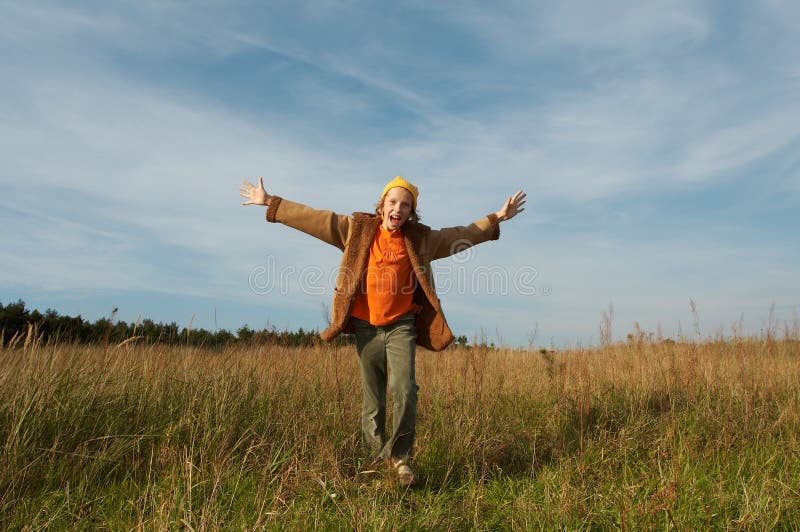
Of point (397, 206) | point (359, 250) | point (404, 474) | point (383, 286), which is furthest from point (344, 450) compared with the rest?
point (397, 206)

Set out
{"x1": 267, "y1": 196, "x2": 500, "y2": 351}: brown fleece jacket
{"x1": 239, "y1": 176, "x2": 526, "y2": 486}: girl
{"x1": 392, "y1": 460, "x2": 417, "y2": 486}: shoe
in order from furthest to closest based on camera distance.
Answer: {"x1": 267, "y1": 196, "x2": 500, "y2": 351}: brown fleece jacket
{"x1": 239, "y1": 176, "x2": 526, "y2": 486}: girl
{"x1": 392, "y1": 460, "x2": 417, "y2": 486}: shoe

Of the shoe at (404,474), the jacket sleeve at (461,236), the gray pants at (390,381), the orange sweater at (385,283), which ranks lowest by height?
the shoe at (404,474)

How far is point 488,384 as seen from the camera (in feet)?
21.0

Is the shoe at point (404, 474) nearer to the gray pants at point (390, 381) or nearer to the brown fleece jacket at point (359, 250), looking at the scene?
the gray pants at point (390, 381)

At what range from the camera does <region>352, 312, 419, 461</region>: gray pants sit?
12.8 feet

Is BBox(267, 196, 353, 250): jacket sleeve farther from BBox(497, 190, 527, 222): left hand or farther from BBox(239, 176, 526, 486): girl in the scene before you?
BBox(497, 190, 527, 222): left hand

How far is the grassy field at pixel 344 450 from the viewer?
325 centimetres

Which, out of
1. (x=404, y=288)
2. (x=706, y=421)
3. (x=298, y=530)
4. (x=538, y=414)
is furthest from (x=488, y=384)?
(x=298, y=530)

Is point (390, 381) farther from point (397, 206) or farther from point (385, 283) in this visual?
point (397, 206)

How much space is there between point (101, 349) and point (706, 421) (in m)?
5.66

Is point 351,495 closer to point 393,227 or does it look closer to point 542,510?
point 542,510

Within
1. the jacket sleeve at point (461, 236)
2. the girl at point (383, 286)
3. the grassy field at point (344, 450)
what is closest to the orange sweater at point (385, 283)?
the girl at point (383, 286)

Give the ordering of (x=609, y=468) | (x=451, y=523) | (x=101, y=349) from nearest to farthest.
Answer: (x=451, y=523) < (x=609, y=468) < (x=101, y=349)

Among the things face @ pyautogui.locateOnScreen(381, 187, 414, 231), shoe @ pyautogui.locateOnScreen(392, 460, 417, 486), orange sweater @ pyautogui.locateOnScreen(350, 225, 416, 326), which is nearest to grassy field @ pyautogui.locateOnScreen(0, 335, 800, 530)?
shoe @ pyautogui.locateOnScreen(392, 460, 417, 486)
